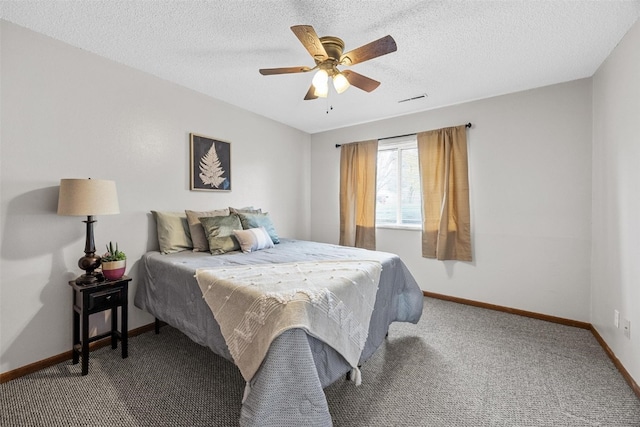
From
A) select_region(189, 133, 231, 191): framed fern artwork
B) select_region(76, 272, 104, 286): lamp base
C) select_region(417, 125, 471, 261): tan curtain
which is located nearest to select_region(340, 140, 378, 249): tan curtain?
select_region(417, 125, 471, 261): tan curtain

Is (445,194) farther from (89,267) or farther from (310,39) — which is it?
(89,267)

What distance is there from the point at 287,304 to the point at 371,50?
1608mm

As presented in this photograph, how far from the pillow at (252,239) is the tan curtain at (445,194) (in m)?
2.10

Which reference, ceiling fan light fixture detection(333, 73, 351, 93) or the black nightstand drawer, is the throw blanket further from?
ceiling fan light fixture detection(333, 73, 351, 93)

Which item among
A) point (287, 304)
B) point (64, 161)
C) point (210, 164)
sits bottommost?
point (287, 304)

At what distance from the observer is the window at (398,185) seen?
3816mm

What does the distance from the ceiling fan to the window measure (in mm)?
1945

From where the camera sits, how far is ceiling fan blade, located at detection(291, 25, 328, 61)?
1525 millimetres

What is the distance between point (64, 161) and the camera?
84.7 inches

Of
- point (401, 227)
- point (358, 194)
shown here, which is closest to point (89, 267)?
point (358, 194)

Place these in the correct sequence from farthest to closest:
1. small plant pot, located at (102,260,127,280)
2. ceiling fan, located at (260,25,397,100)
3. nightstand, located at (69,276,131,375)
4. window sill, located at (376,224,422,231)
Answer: window sill, located at (376,224,422,231)
small plant pot, located at (102,260,127,280)
nightstand, located at (69,276,131,375)
ceiling fan, located at (260,25,397,100)

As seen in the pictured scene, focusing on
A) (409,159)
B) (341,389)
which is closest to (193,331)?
(341,389)

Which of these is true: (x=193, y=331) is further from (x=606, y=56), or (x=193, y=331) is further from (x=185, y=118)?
(x=606, y=56)

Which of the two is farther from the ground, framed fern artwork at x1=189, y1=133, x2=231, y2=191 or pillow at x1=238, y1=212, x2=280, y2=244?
framed fern artwork at x1=189, y1=133, x2=231, y2=191
